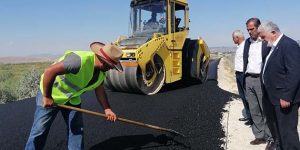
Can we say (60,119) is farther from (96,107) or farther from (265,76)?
(265,76)

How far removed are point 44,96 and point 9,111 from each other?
4162 millimetres

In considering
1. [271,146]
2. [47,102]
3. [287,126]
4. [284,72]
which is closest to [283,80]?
[284,72]

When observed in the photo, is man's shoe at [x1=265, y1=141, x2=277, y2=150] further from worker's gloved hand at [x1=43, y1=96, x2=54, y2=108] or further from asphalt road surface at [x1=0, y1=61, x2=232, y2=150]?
worker's gloved hand at [x1=43, y1=96, x2=54, y2=108]

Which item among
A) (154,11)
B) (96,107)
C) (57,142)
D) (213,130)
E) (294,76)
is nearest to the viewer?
(294,76)

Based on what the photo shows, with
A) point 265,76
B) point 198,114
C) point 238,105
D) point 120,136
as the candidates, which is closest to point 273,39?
point 265,76

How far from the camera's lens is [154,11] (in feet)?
28.1

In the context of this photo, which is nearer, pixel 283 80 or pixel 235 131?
pixel 283 80

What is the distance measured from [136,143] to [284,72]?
2121mm

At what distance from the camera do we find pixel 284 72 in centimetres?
339

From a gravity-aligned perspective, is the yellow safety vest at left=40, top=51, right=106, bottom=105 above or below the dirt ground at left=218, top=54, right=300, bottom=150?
above

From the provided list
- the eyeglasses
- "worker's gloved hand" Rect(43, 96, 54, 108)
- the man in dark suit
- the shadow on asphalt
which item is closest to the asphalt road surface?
the shadow on asphalt

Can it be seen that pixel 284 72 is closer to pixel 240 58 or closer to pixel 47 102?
pixel 240 58

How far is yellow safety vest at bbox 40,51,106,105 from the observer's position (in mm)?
3311

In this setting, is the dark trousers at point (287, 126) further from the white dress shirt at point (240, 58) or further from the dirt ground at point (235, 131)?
the white dress shirt at point (240, 58)
